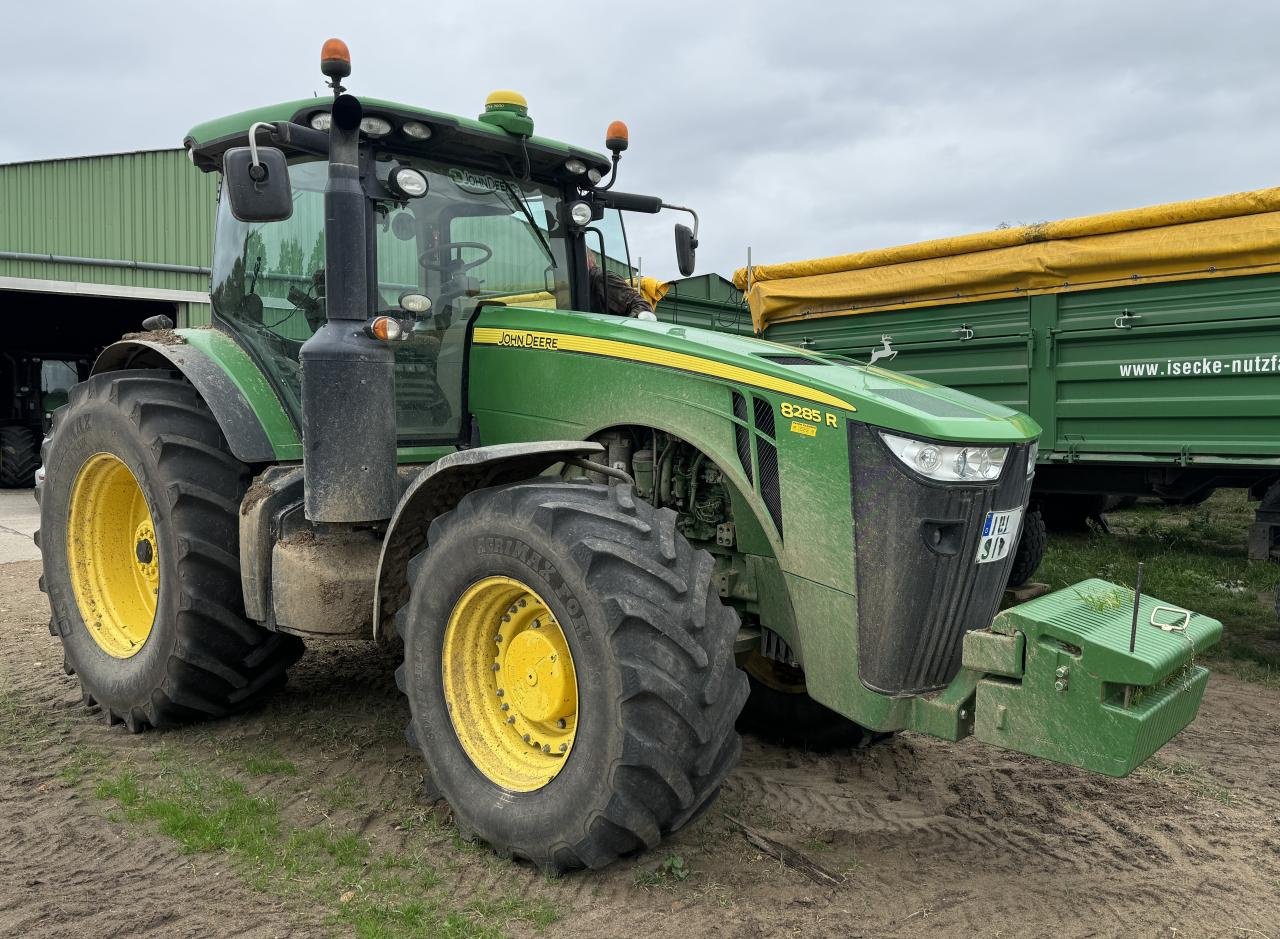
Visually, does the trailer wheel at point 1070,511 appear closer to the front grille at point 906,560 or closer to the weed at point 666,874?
the front grille at point 906,560

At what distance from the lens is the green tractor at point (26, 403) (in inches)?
596

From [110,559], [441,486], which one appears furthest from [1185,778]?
[110,559]

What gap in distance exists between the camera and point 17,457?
15.1m

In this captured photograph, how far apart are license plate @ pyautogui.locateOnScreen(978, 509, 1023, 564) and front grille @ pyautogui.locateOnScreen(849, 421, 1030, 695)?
0.14 feet

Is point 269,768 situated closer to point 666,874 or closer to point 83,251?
point 666,874

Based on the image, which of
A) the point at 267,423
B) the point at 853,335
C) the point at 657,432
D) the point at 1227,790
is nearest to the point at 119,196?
the point at 853,335

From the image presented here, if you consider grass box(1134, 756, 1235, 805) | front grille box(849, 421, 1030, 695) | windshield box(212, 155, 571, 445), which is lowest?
grass box(1134, 756, 1235, 805)

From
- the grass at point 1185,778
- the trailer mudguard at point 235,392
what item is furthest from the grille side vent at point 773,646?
the trailer mudguard at point 235,392

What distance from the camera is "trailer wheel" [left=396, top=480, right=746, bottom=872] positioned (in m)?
2.79

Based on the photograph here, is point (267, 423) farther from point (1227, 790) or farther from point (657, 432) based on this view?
point (1227, 790)

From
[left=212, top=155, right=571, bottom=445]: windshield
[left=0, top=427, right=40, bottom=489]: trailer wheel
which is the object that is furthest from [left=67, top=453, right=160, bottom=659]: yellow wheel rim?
[left=0, top=427, right=40, bottom=489]: trailer wheel

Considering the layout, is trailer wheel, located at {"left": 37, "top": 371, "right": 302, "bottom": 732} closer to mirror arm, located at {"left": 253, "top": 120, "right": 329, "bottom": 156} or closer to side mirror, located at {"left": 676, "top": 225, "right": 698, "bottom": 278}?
mirror arm, located at {"left": 253, "top": 120, "right": 329, "bottom": 156}

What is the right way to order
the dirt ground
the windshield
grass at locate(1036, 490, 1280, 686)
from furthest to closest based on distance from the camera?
grass at locate(1036, 490, 1280, 686) → the windshield → the dirt ground

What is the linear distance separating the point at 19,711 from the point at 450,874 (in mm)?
2724
